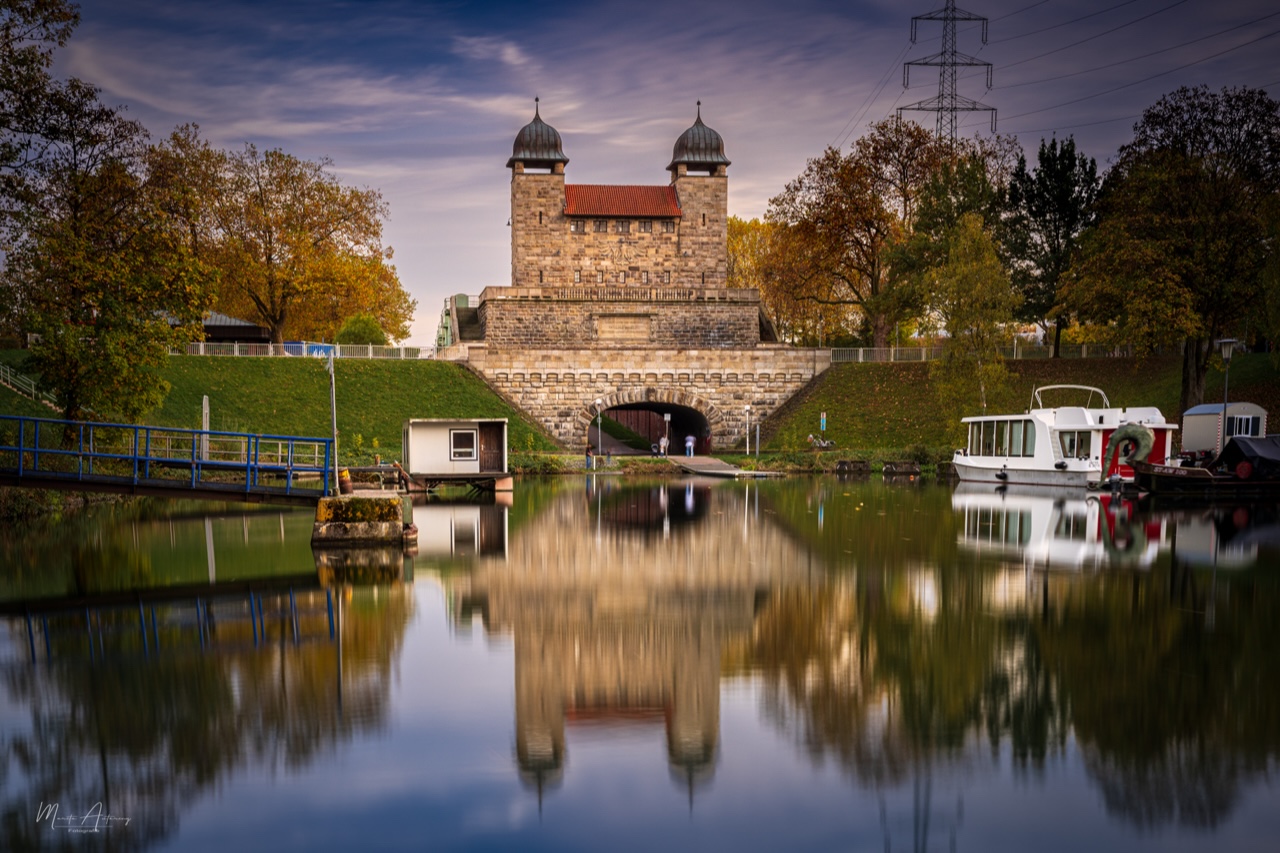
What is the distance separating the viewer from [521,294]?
6003 centimetres

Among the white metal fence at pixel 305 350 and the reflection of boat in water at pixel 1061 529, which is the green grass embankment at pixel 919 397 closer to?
the reflection of boat in water at pixel 1061 529

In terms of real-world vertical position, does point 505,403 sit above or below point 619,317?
below

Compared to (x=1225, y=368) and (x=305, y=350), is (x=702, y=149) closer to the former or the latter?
(x=305, y=350)

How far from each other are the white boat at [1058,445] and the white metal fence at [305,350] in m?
30.4

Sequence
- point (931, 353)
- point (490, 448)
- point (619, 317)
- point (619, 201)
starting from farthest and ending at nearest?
point (619, 201), point (619, 317), point (931, 353), point (490, 448)

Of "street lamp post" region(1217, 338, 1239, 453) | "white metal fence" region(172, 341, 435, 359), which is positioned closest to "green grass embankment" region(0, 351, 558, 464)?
"white metal fence" region(172, 341, 435, 359)

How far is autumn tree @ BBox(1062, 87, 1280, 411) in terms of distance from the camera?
46.1 metres

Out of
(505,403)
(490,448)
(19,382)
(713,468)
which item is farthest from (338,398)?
(713,468)

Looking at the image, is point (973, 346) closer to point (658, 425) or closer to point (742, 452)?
point (742, 452)

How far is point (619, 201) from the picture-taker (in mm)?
64500

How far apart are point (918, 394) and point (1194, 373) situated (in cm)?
1329

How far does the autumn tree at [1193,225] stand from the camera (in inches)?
1813

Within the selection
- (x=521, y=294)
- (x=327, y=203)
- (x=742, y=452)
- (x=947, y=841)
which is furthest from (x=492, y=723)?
→ (x=327, y=203)

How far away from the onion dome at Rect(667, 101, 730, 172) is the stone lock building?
0.08m
